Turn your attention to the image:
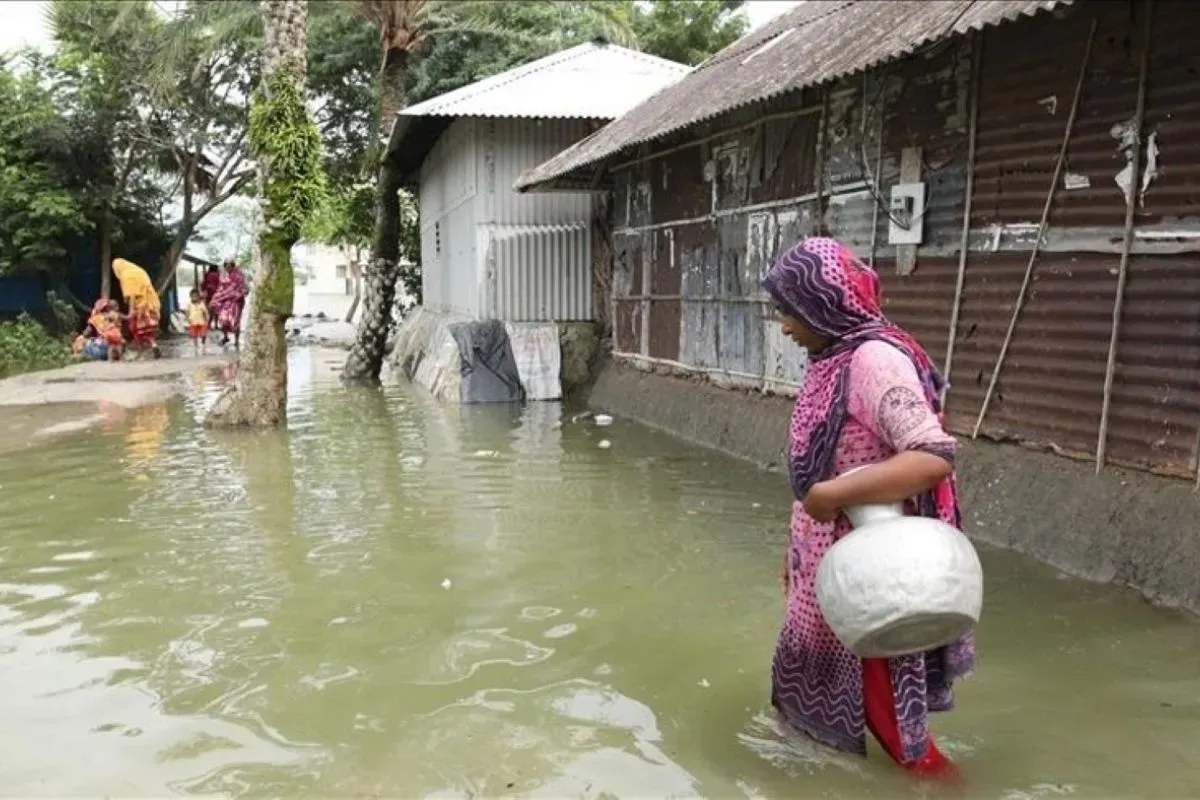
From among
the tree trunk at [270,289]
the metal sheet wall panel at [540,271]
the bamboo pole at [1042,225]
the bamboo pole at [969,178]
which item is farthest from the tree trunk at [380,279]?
the bamboo pole at [1042,225]

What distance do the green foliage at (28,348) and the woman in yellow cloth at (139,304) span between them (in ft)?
4.52

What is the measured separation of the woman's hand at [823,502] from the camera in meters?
2.88

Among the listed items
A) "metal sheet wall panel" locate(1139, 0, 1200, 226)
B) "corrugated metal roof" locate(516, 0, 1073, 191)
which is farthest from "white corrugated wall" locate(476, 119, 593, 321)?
"metal sheet wall panel" locate(1139, 0, 1200, 226)

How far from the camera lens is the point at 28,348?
21.1 metres

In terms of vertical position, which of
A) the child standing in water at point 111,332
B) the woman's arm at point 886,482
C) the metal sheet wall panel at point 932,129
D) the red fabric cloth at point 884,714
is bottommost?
the red fabric cloth at point 884,714

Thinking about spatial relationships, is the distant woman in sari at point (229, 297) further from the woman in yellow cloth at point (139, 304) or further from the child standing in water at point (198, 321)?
the woman in yellow cloth at point (139, 304)

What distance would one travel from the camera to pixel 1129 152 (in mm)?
5469

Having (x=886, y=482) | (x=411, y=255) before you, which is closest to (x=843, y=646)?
(x=886, y=482)

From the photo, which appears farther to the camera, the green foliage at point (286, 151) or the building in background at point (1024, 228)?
the green foliage at point (286, 151)

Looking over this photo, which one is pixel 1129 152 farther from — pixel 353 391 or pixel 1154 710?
pixel 353 391

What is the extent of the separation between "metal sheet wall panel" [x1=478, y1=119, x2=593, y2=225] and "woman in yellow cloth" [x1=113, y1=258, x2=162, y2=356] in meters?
9.21

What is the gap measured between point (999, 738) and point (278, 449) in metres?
7.93

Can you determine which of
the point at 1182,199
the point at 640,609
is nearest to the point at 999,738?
the point at 640,609

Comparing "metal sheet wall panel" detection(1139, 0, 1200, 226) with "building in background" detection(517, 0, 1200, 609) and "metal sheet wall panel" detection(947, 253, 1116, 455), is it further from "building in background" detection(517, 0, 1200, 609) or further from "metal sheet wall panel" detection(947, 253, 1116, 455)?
"metal sheet wall panel" detection(947, 253, 1116, 455)
